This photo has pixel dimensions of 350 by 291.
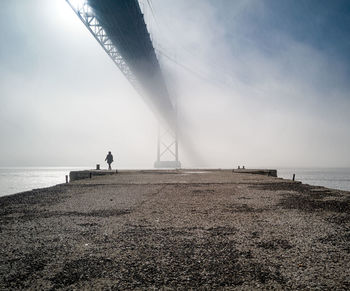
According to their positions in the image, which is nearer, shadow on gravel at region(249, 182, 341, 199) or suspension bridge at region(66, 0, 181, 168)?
shadow on gravel at region(249, 182, 341, 199)

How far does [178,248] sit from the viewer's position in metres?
2.51

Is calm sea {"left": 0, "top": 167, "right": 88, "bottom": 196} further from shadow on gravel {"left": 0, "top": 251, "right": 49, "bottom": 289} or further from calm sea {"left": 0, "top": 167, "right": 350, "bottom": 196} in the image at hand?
shadow on gravel {"left": 0, "top": 251, "right": 49, "bottom": 289}

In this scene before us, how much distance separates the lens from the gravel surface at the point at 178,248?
188 cm

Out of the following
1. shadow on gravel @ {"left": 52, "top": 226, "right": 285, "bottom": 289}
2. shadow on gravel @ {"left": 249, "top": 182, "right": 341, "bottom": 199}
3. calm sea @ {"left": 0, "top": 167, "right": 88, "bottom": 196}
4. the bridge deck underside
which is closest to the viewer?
shadow on gravel @ {"left": 52, "top": 226, "right": 285, "bottom": 289}

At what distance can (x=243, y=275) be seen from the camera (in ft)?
6.33

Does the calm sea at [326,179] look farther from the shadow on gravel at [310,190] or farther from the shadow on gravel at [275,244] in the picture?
the shadow on gravel at [275,244]

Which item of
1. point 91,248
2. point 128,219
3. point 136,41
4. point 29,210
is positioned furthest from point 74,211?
point 136,41

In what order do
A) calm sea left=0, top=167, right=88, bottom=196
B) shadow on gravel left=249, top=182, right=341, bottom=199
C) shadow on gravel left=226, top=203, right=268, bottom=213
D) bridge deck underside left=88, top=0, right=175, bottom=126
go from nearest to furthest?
shadow on gravel left=226, top=203, right=268, bottom=213 < shadow on gravel left=249, top=182, right=341, bottom=199 < bridge deck underside left=88, top=0, right=175, bottom=126 < calm sea left=0, top=167, right=88, bottom=196

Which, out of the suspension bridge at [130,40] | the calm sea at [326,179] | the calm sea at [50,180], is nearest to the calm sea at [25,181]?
the calm sea at [50,180]

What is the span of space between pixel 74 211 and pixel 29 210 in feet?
2.90

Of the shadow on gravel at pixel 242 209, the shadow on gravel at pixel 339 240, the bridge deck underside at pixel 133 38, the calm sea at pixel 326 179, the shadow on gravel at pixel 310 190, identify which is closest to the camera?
the shadow on gravel at pixel 339 240

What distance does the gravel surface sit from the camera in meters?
1.88

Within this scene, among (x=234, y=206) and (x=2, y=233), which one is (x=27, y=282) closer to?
(x=2, y=233)

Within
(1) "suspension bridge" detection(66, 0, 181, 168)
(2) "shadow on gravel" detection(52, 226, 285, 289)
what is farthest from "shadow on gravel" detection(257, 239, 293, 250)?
(1) "suspension bridge" detection(66, 0, 181, 168)
